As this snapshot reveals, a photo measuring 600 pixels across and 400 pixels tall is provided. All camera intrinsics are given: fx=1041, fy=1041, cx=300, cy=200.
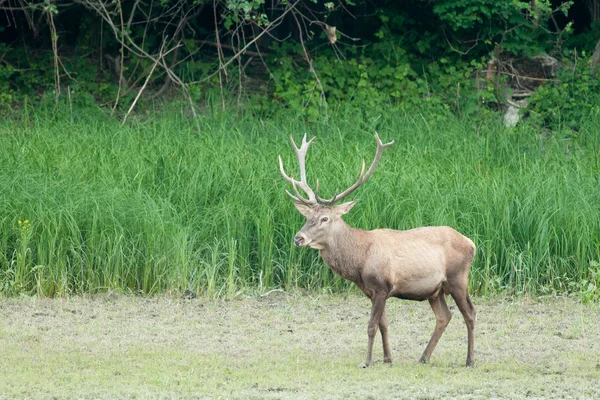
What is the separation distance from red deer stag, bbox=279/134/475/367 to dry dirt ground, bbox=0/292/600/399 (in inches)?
11.7

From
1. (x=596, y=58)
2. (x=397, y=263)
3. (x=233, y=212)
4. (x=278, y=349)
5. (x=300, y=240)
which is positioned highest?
(x=596, y=58)

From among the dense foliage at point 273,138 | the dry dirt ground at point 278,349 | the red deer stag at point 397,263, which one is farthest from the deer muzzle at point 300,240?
the dense foliage at point 273,138

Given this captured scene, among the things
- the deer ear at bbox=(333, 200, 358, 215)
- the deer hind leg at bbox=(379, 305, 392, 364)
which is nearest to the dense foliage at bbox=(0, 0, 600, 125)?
the deer ear at bbox=(333, 200, 358, 215)

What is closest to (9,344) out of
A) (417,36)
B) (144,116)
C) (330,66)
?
(144,116)

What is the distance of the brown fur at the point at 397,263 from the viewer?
638 centimetres

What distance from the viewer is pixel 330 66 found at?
13297mm

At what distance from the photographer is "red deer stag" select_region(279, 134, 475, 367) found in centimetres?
638

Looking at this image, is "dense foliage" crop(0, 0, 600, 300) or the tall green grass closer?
the tall green grass

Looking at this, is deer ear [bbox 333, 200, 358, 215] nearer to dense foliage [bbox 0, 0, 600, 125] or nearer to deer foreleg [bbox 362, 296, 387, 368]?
deer foreleg [bbox 362, 296, 387, 368]

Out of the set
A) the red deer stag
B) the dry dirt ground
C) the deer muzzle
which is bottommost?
the dry dirt ground

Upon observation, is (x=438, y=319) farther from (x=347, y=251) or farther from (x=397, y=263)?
(x=347, y=251)

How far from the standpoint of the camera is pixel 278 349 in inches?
269

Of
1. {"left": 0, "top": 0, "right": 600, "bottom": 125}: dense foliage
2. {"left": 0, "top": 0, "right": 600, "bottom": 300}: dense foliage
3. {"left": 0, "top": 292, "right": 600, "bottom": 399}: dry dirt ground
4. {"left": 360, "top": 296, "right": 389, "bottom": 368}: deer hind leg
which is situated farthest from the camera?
{"left": 0, "top": 0, "right": 600, "bottom": 125}: dense foliage

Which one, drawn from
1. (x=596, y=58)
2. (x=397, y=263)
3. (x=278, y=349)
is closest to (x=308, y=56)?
(x=596, y=58)
